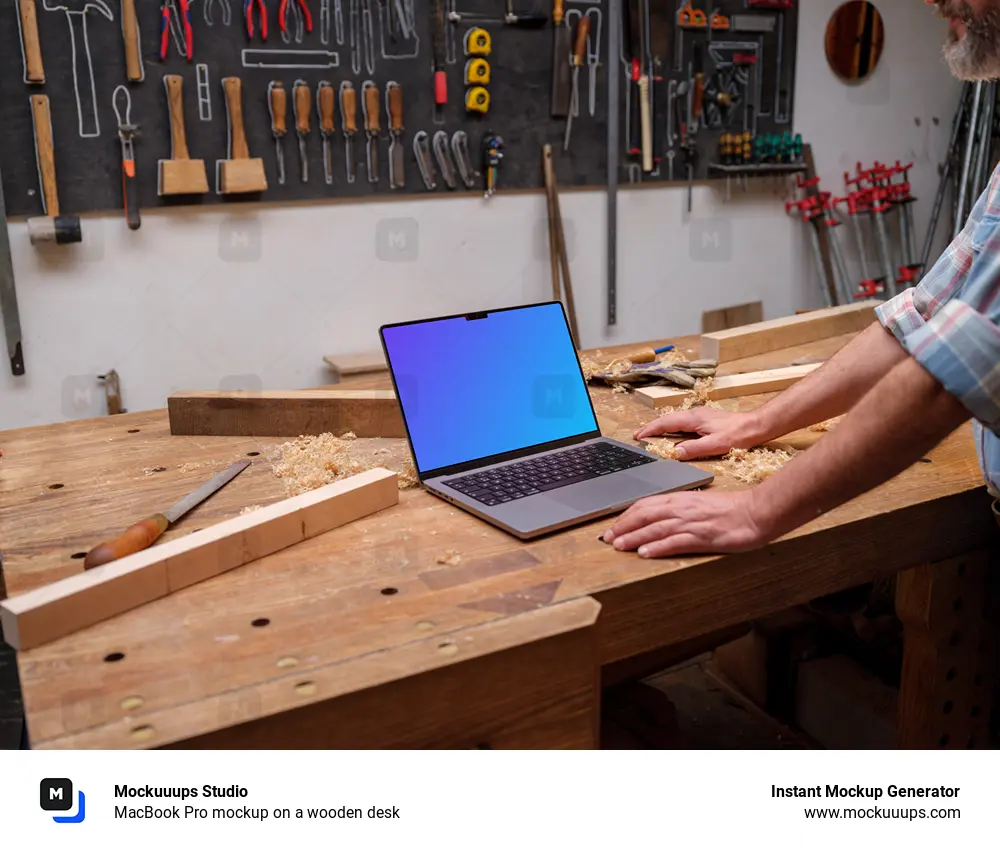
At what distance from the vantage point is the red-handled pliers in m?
2.50

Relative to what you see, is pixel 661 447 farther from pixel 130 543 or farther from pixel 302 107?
pixel 302 107

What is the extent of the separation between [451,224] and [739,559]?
215cm

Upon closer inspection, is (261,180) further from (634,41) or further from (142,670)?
(142,670)

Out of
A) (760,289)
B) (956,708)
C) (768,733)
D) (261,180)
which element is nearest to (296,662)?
(956,708)

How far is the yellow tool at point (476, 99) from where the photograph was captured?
2.79 metres

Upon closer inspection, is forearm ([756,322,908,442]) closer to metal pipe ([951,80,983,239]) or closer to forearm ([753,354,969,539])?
forearm ([753,354,969,539])

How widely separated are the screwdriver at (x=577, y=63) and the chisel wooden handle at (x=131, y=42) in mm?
1301

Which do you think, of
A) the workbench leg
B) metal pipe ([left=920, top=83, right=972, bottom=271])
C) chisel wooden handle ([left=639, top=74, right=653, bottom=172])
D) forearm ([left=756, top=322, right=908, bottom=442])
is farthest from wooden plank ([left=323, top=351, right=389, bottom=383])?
metal pipe ([left=920, top=83, right=972, bottom=271])

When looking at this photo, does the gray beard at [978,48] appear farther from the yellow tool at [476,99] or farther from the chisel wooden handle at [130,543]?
the yellow tool at [476,99]

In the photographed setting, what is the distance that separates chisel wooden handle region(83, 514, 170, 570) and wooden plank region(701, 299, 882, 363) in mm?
1018

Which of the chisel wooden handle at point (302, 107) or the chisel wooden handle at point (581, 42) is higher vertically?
the chisel wooden handle at point (581, 42)

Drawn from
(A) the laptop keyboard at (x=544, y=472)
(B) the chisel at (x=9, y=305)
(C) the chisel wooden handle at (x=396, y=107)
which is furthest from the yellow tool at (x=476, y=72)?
(A) the laptop keyboard at (x=544, y=472)

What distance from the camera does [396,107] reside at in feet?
8.82
